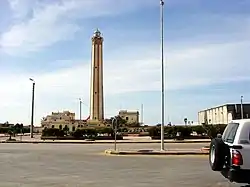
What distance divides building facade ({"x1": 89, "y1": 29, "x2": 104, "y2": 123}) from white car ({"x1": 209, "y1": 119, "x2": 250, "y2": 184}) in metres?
96.4

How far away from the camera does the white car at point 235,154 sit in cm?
987

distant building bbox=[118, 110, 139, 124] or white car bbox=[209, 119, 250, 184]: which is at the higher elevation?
distant building bbox=[118, 110, 139, 124]

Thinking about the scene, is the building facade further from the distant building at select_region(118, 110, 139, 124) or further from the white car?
the white car

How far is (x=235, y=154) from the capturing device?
992 cm

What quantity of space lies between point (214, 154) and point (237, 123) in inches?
36.8

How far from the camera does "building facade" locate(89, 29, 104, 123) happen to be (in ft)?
350

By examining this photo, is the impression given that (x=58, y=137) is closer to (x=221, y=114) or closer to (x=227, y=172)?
(x=227, y=172)

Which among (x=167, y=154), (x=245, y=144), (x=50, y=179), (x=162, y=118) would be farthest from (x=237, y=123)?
(x=162, y=118)

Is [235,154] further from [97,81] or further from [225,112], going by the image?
[225,112]

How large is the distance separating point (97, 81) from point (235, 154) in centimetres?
9746

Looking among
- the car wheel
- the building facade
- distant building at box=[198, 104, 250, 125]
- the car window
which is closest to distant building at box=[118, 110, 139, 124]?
distant building at box=[198, 104, 250, 125]

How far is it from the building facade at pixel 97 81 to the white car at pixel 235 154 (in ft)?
316

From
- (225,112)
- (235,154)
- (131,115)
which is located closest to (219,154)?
(235,154)

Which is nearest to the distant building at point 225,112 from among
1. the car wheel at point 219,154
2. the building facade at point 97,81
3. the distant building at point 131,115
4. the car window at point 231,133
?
the building facade at point 97,81
